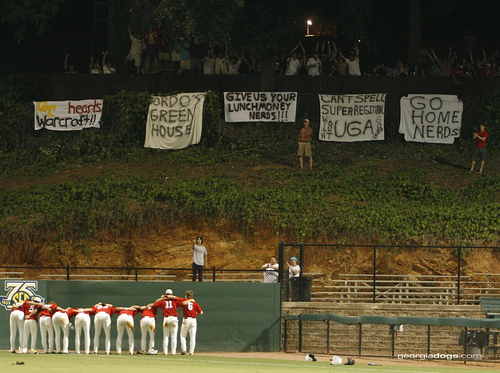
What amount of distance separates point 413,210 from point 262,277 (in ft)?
19.6

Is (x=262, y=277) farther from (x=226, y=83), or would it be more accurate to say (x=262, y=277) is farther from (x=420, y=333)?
(x=226, y=83)

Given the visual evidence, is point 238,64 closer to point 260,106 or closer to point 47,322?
point 260,106

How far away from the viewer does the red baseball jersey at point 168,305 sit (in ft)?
100

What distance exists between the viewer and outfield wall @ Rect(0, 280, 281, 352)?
109ft

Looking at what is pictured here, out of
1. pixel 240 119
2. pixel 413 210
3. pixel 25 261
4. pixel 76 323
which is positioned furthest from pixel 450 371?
pixel 240 119

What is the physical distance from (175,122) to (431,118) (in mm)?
9878

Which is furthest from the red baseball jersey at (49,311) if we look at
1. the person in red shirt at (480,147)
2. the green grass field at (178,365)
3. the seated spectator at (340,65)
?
the seated spectator at (340,65)

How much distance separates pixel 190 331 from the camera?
101ft

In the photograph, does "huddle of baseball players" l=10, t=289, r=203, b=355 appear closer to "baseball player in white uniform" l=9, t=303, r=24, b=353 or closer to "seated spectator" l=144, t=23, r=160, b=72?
"baseball player in white uniform" l=9, t=303, r=24, b=353

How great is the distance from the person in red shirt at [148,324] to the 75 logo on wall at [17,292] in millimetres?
4043

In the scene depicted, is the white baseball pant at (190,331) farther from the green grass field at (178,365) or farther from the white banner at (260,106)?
the white banner at (260,106)

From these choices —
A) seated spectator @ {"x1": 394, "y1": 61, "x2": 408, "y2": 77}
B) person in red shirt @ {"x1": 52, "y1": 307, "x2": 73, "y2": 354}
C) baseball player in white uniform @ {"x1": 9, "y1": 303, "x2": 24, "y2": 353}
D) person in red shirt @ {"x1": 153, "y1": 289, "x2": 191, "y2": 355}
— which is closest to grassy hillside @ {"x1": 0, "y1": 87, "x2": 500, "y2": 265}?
seated spectator @ {"x1": 394, "y1": 61, "x2": 408, "y2": 77}

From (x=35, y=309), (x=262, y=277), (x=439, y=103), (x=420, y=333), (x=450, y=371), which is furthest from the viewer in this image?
(x=439, y=103)

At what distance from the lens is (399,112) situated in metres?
45.3
